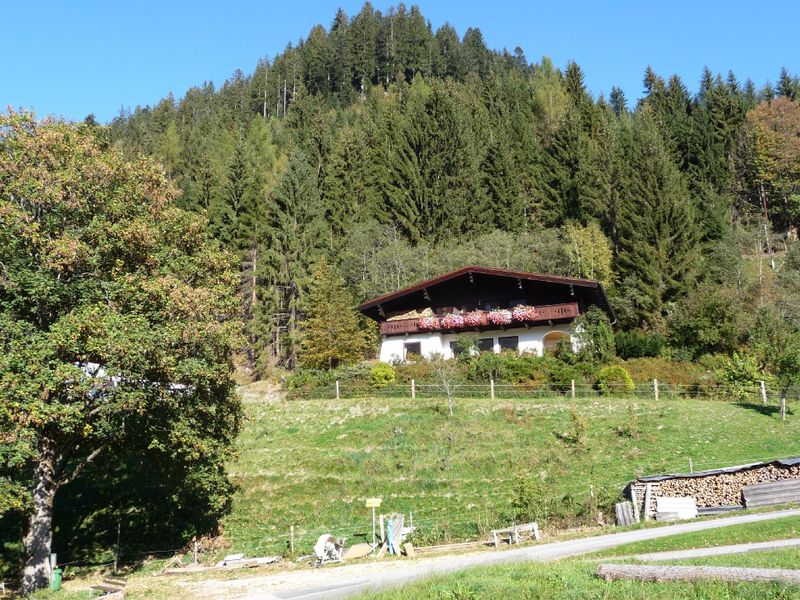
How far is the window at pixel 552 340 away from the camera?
39094mm

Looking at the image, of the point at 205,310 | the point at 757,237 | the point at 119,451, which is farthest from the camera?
the point at 757,237

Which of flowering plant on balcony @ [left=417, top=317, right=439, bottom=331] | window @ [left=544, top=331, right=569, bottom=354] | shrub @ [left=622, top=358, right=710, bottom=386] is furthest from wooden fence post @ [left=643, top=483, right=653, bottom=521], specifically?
flowering plant on balcony @ [left=417, top=317, right=439, bottom=331]

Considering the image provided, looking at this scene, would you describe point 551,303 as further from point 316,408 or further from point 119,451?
point 119,451

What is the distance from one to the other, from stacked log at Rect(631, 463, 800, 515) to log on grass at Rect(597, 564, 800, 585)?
9960 millimetres

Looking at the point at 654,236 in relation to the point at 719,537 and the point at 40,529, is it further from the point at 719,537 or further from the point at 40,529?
the point at 40,529

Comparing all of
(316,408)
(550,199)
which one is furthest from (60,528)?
(550,199)

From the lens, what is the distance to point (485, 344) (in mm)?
42062

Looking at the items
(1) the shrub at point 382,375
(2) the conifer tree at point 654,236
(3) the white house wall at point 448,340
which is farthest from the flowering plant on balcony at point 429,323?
(2) the conifer tree at point 654,236

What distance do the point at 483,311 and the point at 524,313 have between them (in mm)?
3033

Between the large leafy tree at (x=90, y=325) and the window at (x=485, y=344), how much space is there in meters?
25.5

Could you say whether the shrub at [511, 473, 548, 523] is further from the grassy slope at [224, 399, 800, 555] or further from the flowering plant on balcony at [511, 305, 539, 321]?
the flowering plant on balcony at [511, 305, 539, 321]

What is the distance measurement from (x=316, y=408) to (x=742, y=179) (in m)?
59.9

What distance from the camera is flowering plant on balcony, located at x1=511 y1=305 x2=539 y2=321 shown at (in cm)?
3953

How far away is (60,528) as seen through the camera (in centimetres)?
2173
